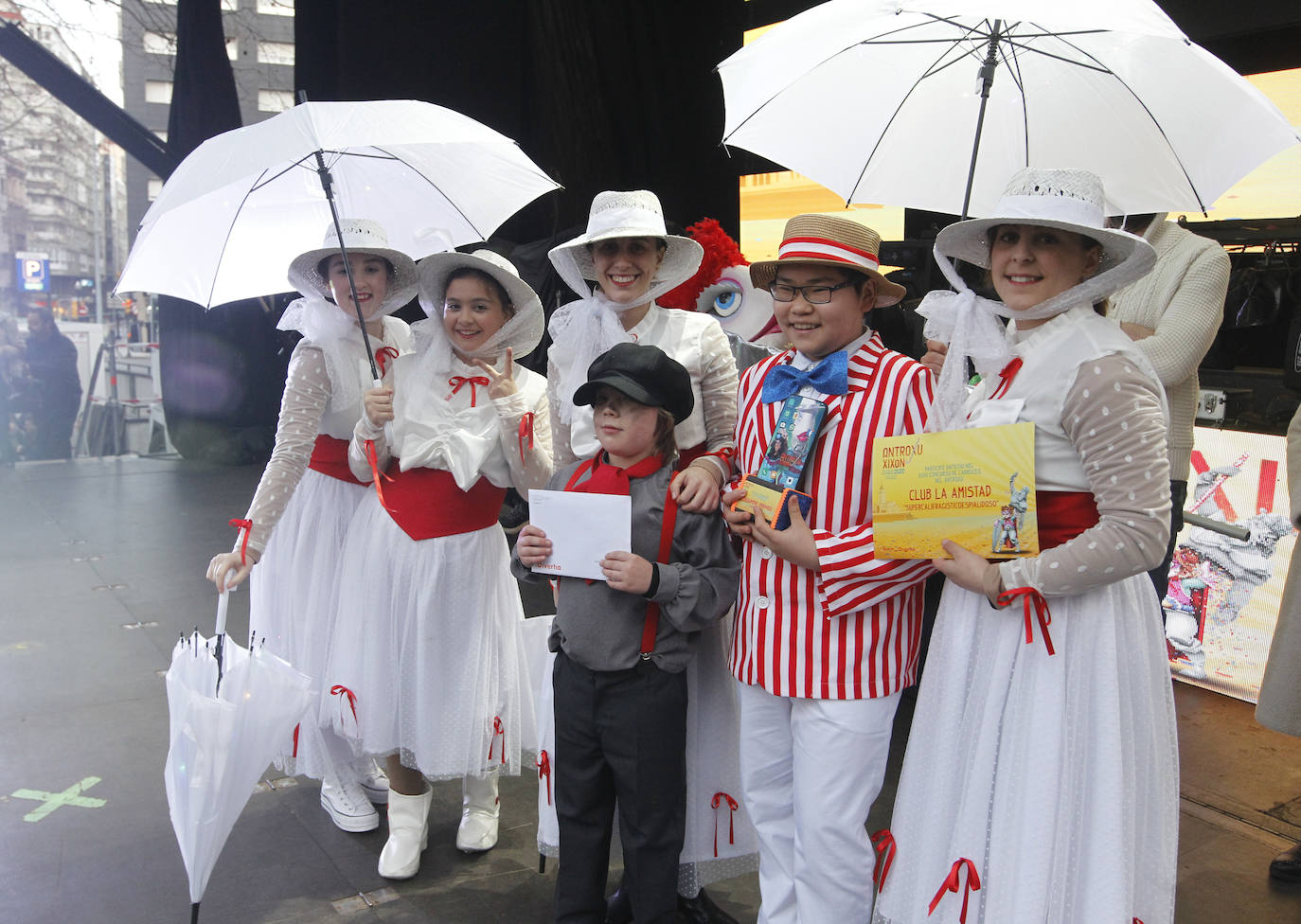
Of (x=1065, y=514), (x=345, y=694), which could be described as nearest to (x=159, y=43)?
(x=345, y=694)

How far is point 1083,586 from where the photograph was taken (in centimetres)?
172

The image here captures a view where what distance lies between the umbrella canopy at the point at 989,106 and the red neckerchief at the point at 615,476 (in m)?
0.76

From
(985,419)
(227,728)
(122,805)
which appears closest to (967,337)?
(985,419)

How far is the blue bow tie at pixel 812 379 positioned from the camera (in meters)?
2.05

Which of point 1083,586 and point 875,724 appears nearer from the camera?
point 1083,586

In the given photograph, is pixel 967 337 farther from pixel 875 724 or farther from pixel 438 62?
pixel 438 62

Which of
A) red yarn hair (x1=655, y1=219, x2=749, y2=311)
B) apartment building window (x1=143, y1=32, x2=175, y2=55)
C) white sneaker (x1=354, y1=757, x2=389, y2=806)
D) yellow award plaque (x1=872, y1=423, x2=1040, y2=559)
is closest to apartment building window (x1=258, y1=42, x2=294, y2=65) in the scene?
apartment building window (x1=143, y1=32, x2=175, y2=55)

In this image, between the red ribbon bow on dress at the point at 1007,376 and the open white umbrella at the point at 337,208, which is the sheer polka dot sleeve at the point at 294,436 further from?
the red ribbon bow on dress at the point at 1007,376

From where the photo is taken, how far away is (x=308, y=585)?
3.14m

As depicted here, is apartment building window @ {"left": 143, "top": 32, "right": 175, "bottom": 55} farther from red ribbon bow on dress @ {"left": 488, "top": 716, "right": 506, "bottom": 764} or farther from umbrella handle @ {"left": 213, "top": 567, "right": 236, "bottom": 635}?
red ribbon bow on dress @ {"left": 488, "top": 716, "right": 506, "bottom": 764}

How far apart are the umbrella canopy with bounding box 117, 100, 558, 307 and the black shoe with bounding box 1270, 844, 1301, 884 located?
A: 2794 millimetres

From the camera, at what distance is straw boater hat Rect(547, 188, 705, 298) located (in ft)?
8.15

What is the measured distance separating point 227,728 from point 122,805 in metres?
1.37

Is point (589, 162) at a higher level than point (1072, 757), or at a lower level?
higher
